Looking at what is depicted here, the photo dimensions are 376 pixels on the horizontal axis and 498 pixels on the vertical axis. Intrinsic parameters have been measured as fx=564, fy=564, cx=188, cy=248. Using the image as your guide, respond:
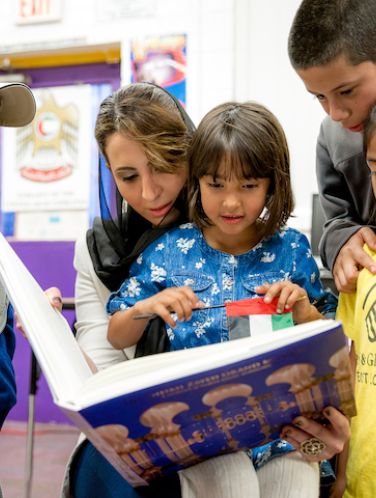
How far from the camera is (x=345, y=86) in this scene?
38.3 inches

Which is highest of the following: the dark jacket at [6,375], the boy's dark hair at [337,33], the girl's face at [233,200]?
the boy's dark hair at [337,33]

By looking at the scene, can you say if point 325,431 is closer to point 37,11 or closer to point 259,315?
point 259,315

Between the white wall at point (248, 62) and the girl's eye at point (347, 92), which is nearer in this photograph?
the girl's eye at point (347, 92)

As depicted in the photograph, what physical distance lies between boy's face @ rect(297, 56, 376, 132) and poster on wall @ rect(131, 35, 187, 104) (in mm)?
1936

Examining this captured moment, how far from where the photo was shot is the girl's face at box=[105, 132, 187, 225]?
1092 mm

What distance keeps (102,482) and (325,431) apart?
1.07 feet

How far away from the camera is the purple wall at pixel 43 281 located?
10.5ft

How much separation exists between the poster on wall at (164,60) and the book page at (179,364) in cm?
241

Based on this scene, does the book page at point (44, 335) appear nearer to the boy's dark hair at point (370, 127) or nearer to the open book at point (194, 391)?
the open book at point (194, 391)

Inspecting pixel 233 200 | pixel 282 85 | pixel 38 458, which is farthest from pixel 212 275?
pixel 282 85

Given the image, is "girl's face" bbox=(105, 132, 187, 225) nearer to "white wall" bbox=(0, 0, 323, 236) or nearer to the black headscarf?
the black headscarf

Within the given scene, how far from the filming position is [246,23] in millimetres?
2807

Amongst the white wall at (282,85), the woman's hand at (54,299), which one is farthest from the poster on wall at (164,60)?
the woman's hand at (54,299)

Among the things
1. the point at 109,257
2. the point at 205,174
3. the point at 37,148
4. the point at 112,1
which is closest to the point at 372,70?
the point at 205,174
